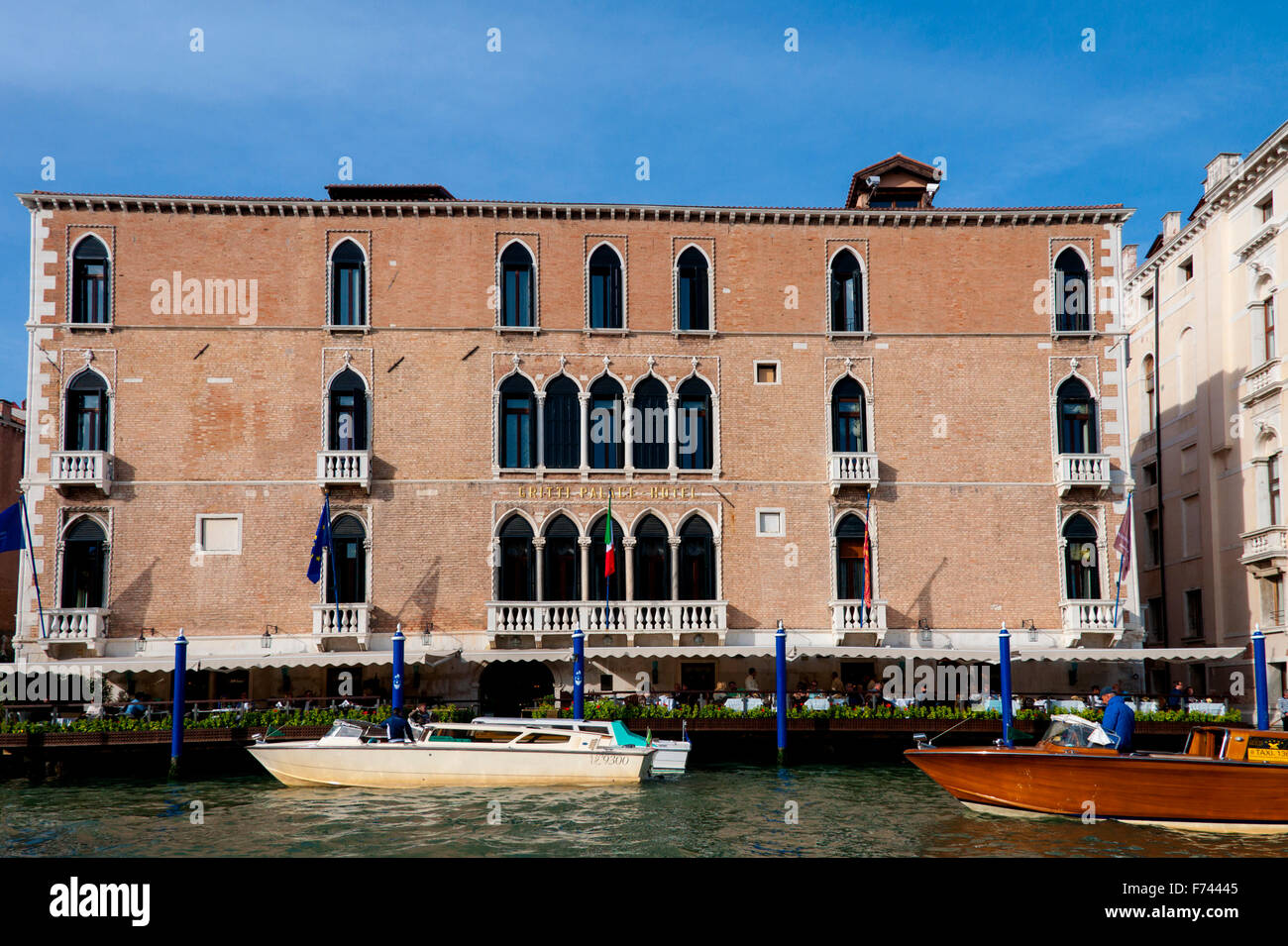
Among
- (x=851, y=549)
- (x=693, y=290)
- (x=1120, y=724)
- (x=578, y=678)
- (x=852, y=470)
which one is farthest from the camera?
(x=693, y=290)

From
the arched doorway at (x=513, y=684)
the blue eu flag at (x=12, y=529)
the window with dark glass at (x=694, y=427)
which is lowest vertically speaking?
the arched doorway at (x=513, y=684)

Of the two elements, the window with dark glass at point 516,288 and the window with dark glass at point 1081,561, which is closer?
the window with dark glass at point 1081,561

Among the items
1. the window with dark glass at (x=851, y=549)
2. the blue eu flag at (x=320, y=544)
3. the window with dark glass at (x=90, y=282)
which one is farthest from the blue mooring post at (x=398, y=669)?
the window with dark glass at (x=90, y=282)

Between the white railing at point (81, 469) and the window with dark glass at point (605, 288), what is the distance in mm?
10944

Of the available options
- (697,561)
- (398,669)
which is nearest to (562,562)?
(697,561)

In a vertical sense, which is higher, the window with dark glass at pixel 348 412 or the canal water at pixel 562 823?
the window with dark glass at pixel 348 412

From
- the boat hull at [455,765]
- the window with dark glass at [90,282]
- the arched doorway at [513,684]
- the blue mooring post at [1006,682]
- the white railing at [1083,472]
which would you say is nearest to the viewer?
the boat hull at [455,765]

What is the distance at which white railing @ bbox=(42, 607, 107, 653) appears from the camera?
25094 mm

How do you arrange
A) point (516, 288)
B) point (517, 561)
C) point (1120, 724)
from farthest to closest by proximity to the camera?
1. point (516, 288)
2. point (517, 561)
3. point (1120, 724)

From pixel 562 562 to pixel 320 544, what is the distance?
5207mm

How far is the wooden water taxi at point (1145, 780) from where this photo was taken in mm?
14183

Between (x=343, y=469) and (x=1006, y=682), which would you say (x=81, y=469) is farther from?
(x=1006, y=682)

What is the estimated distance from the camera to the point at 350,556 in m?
26.5

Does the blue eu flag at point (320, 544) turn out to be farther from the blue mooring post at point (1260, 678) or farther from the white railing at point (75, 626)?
the blue mooring post at point (1260, 678)
